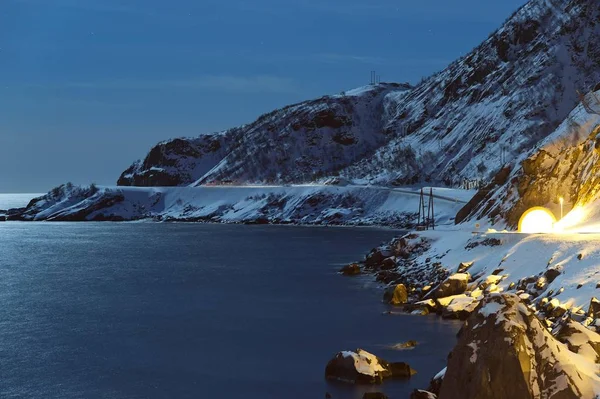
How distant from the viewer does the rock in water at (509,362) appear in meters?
16.9

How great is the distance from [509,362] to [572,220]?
3464 centimetres

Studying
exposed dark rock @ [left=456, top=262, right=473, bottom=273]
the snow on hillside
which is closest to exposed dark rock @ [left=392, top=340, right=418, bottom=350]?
exposed dark rock @ [left=456, top=262, right=473, bottom=273]

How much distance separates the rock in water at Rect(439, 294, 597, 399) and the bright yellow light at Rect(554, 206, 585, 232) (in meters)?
31.7

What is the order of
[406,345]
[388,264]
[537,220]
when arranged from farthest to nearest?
[388,264] → [537,220] → [406,345]

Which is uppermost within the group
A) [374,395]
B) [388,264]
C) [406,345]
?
[388,264]

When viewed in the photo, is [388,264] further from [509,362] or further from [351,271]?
[509,362]

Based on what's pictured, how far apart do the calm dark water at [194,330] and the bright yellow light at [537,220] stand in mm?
13270

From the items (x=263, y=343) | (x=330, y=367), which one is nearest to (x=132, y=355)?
(x=263, y=343)

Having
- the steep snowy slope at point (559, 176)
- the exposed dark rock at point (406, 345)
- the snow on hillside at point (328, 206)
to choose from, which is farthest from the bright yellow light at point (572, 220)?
the snow on hillside at point (328, 206)

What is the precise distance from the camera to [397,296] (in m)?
44.5

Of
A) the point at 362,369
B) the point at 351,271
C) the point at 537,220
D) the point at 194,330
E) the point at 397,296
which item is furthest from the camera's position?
the point at 351,271

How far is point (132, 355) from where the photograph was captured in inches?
1268

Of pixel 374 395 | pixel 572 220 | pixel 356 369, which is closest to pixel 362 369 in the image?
pixel 356 369

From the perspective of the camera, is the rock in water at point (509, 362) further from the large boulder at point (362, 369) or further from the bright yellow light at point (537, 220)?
the bright yellow light at point (537, 220)
